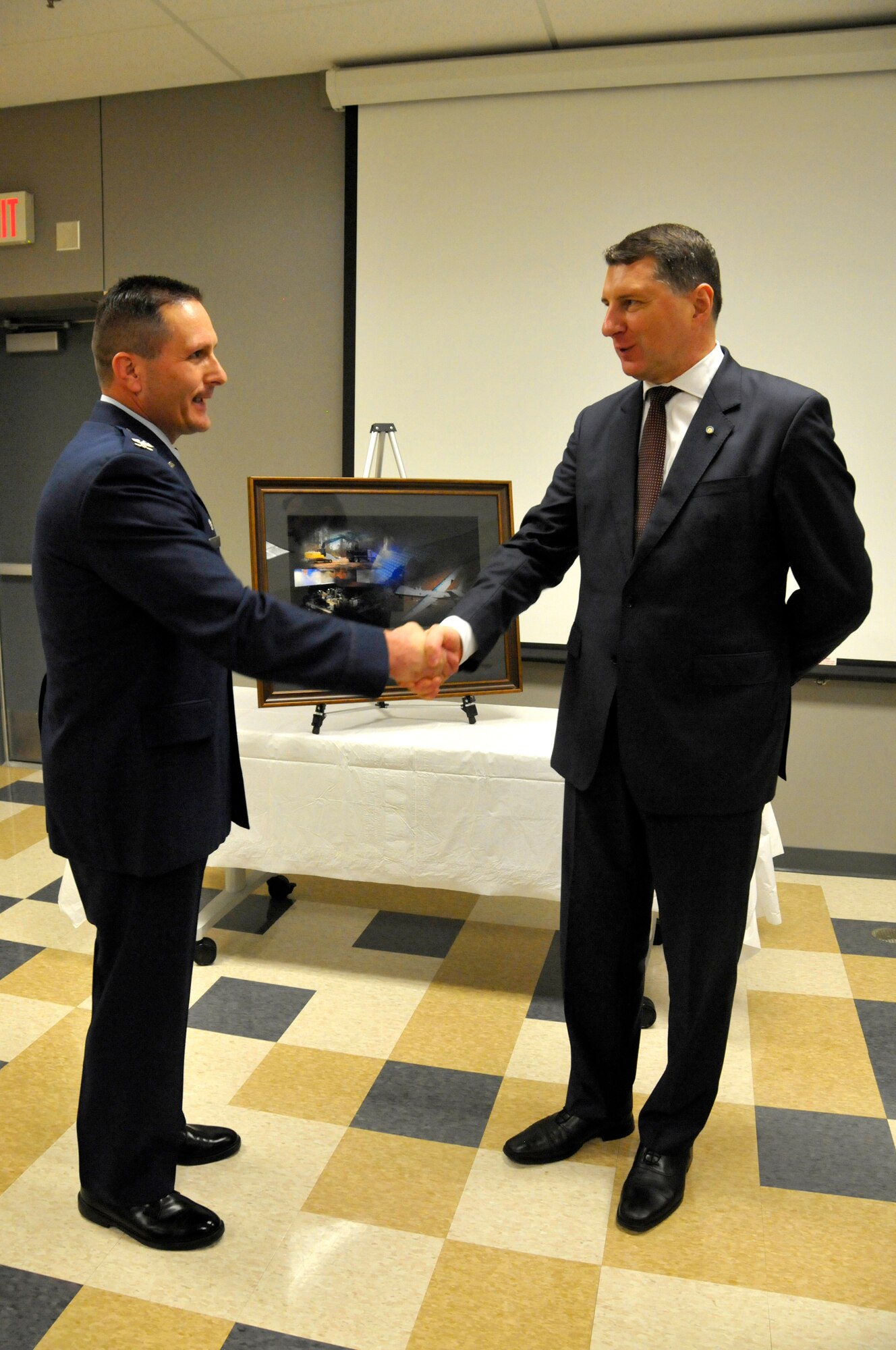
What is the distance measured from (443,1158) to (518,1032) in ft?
1.69

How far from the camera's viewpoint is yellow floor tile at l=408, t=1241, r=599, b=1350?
5.25ft

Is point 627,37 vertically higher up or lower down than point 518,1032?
higher up

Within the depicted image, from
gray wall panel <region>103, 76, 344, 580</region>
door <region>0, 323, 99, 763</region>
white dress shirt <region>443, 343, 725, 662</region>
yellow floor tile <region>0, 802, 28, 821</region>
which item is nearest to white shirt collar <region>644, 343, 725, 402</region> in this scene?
white dress shirt <region>443, 343, 725, 662</region>

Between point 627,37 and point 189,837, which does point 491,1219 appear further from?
point 627,37

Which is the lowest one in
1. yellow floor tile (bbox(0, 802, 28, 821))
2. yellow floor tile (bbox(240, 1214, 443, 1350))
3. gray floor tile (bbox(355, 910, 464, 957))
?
yellow floor tile (bbox(240, 1214, 443, 1350))

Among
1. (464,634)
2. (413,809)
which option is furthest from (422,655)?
(413,809)

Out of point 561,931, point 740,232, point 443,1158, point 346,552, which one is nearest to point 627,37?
point 740,232

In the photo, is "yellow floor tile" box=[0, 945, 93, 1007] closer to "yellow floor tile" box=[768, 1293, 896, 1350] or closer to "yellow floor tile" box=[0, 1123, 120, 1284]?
"yellow floor tile" box=[0, 1123, 120, 1284]

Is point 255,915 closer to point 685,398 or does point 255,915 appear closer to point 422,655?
point 422,655

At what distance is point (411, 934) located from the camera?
10.1ft

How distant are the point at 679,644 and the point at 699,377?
18.1 inches

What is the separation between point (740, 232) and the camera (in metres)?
3.41

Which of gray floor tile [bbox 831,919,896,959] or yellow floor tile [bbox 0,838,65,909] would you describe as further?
yellow floor tile [bbox 0,838,65,909]

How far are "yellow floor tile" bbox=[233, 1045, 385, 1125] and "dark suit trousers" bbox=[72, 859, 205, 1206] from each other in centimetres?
44
